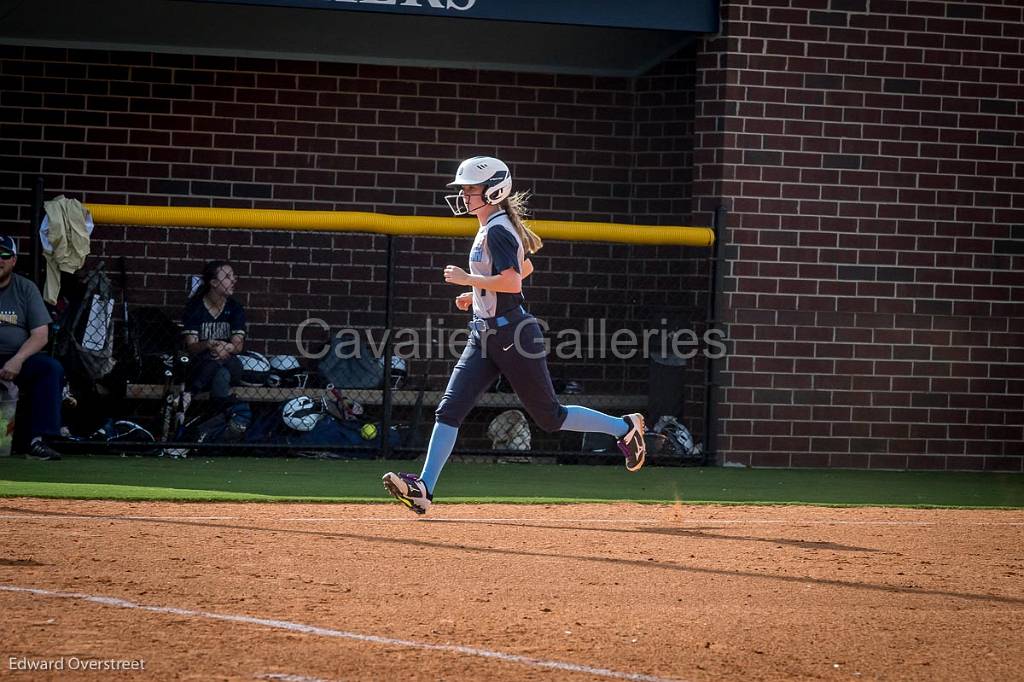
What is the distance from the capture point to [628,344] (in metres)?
12.9

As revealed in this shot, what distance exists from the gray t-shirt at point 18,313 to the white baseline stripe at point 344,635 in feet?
18.4

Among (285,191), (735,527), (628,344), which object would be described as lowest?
(735,527)

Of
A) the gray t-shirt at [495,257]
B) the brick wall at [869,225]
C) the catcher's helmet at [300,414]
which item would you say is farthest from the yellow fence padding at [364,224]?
the gray t-shirt at [495,257]

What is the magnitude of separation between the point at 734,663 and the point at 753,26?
28.9 ft

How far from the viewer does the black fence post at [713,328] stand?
40.3 feet

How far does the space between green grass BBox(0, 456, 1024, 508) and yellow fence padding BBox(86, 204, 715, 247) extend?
202cm

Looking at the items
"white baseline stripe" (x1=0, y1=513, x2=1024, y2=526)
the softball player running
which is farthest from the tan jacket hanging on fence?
the softball player running

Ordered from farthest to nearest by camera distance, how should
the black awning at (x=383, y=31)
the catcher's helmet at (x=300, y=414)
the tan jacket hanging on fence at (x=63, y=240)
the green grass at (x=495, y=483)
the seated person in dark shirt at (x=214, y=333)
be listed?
the black awning at (x=383, y=31)
the catcher's helmet at (x=300, y=414)
the seated person in dark shirt at (x=214, y=333)
the tan jacket hanging on fence at (x=63, y=240)
the green grass at (x=495, y=483)

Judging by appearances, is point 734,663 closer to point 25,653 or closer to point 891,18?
point 25,653

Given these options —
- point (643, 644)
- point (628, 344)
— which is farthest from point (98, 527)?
point (628, 344)

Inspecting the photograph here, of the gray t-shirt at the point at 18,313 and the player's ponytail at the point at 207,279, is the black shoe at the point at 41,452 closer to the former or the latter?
the gray t-shirt at the point at 18,313

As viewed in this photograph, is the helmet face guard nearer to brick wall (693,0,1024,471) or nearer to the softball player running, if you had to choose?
the softball player running

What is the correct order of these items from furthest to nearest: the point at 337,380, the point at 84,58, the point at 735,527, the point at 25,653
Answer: the point at 84,58 < the point at 337,380 < the point at 735,527 < the point at 25,653

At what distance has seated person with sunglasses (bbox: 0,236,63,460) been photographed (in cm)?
1073
